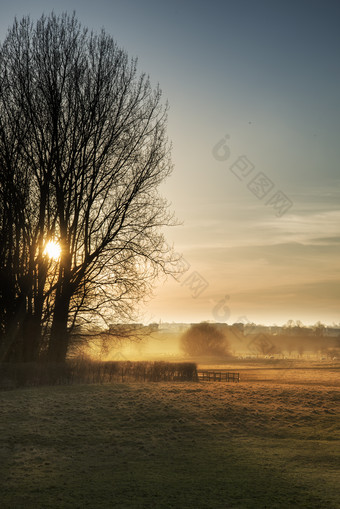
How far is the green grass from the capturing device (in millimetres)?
10953

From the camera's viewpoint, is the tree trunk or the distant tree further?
the distant tree

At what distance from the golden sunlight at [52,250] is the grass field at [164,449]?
6709 millimetres

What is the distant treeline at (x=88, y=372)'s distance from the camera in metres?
25.0

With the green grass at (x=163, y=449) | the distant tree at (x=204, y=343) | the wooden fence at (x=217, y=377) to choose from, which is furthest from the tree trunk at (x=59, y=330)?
the distant tree at (x=204, y=343)

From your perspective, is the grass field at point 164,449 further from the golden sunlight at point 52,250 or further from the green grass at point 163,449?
the golden sunlight at point 52,250

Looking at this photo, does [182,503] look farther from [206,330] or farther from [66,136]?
[206,330]

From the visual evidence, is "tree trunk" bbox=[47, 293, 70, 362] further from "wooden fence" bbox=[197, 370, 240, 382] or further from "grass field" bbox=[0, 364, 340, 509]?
"wooden fence" bbox=[197, 370, 240, 382]

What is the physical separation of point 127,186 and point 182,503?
18596 millimetres

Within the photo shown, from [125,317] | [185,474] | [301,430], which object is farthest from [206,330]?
[185,474]

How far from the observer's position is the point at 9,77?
82.8 ft

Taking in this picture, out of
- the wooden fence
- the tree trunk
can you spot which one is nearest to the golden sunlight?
the tree trunk

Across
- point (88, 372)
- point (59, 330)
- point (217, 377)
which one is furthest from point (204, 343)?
point (59, 330)

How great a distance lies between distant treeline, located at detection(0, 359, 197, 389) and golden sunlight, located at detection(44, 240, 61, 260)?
5526 millimetres

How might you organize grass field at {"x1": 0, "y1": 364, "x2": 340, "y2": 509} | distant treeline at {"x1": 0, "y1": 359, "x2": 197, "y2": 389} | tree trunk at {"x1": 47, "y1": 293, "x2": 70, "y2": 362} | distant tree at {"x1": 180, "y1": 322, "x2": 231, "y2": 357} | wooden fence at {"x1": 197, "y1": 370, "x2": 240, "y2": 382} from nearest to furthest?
grass field at {"x1": 0, "y1": 364, "x2": 340, "y2": 509}, distant treeline at {"x1": 0, "y1": 359, "x2": 197, "y2": 389}, tree trunk at {"x1": 47, "y1": 293, "x2": 70, "y2": 362}, wooden fence at {"x1": 197, "y1": 370, "x2": 240, "y2": 382}, distant tree at {"x1": 180, "y1": 322, "x2": 231, "y2": 357}
